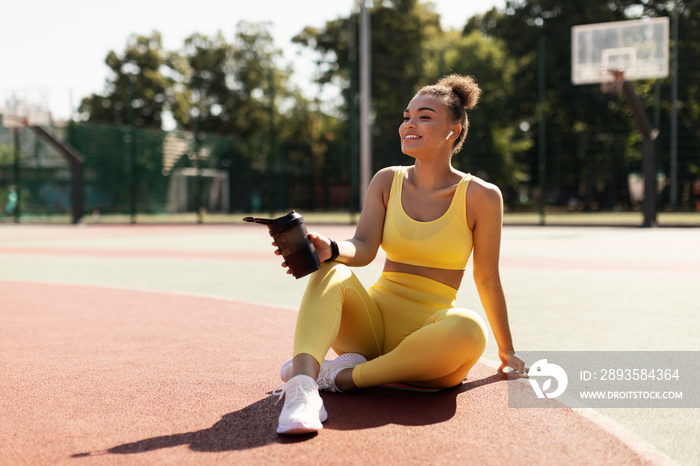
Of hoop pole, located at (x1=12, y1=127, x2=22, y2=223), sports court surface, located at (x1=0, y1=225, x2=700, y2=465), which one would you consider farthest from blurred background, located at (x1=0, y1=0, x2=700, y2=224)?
sports court surface, located at (x1=0, y1=225, x2=700, y2=465)

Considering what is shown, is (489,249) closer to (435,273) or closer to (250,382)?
(435,273)

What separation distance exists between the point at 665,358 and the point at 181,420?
2.72 meters

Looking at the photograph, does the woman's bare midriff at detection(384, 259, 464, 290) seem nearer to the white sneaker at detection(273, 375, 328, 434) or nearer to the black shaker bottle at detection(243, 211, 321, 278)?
the black shaker bottle at detection(243, 211, 321, 278)

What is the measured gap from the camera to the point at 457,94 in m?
3.48

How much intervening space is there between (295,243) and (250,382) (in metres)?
1.10

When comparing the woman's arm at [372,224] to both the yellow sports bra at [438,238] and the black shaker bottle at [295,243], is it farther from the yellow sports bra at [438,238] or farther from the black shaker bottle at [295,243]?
the black shaker bottle at [295,243]

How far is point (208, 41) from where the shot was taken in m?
50.6

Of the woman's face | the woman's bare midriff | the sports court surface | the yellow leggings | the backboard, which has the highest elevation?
the backboard

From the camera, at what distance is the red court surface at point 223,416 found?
254 centimetres

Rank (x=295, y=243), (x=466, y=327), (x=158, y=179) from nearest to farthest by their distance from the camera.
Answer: (x=295, y=243)
(x=466, y=327)
(x=158, y=179)

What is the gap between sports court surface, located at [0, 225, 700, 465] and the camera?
8.52 feet

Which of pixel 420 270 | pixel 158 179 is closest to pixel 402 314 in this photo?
pixel 420 270

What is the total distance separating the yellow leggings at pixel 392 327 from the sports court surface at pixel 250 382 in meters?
0.18

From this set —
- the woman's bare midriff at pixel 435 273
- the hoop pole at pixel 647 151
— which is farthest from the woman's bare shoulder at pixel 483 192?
the hoop pole at pixel 647 151
